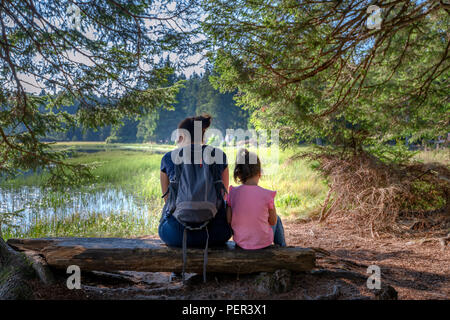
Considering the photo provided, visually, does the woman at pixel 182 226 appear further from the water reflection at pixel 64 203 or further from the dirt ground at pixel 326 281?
the water reflection at pixel 64 203

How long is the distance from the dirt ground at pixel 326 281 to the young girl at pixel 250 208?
0.37 metres

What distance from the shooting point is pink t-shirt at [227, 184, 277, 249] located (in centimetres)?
273

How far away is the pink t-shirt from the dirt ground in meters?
0.34

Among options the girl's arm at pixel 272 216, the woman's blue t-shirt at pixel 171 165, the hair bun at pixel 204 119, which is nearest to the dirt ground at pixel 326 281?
the girl's arm at pixel 272 216

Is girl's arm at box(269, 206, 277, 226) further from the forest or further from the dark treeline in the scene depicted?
the dark treeline

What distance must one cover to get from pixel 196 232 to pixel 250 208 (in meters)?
0.55

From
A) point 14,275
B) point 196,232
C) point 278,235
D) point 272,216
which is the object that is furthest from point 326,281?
point 14,275

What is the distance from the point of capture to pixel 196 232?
276cm

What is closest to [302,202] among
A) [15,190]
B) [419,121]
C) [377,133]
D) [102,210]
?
[377,133]

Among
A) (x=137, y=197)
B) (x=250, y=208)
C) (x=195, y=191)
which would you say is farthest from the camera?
(x=137, y=197)

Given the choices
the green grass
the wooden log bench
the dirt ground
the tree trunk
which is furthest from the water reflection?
the dirt ground

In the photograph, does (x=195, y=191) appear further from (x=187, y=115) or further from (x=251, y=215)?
(x=187, y=115)

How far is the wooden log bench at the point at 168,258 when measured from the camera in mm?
2717
